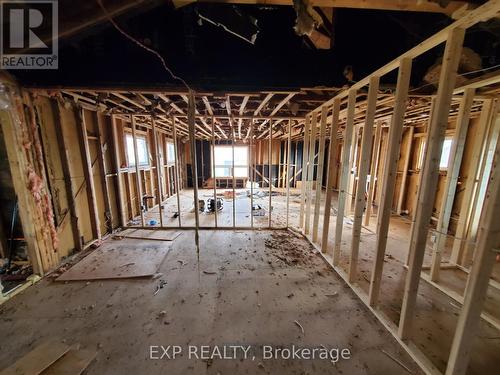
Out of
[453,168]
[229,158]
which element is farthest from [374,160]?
[229,158]

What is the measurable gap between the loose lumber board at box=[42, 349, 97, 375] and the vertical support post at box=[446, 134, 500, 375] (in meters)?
2.79

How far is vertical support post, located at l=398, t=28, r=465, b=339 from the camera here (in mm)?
1396

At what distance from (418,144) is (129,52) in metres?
6.90

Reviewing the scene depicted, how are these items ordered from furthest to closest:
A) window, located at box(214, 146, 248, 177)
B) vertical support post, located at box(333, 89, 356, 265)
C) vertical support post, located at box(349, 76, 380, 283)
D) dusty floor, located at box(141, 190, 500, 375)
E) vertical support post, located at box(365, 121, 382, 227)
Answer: window, located at box(214, 146, 248, 177), vertical support post, located at box(365, 121, 382, 227), vertical support post, located at box(333, 89, 356, 265), vertical support post, located at box(349, 76, 380, 283), dusty floor, located at box(141, 190, 500, 375)

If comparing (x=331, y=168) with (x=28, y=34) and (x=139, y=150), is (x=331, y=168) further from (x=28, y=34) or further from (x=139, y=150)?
(x=139, y=150)

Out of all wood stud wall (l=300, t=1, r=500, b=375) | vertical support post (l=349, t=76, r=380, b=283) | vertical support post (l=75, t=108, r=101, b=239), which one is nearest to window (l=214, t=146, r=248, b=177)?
vertical support post (l=75, t=108, r=101, b=239)

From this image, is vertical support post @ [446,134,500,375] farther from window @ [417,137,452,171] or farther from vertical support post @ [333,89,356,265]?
Result: window @ [417,137,452,171]

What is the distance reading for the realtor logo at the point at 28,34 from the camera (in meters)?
1.81

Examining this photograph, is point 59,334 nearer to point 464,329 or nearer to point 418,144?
point 464,329

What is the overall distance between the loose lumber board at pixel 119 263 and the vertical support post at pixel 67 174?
0.44 metres

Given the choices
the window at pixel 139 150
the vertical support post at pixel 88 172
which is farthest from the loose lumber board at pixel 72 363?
the window at pixel 139 150

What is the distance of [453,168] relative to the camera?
249 centimetres

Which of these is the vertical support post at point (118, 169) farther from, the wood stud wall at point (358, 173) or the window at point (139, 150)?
the window at point (139, 150)

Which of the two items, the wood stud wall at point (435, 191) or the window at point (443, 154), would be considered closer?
the wood stud wall at point (435, 191)
